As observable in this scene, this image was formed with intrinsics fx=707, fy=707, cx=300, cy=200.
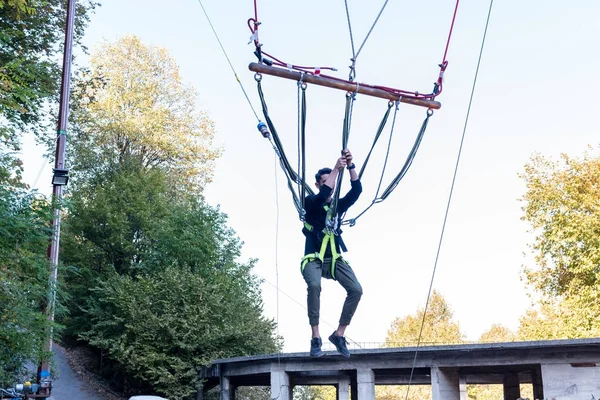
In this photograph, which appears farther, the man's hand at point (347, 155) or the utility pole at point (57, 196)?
the utility pole at point (57, 196)

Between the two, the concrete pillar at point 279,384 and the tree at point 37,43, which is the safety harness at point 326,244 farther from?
the concrete pillar at point 279,384

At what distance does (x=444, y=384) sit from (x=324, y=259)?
18028mm

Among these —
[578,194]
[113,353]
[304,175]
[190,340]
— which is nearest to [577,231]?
[578,194]

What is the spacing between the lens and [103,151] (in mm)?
38844

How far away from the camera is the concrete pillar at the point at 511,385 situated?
28641mm

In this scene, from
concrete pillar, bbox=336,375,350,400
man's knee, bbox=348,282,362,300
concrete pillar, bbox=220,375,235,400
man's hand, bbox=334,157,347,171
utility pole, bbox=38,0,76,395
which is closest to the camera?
man's hand, bbox=334,157,347,171

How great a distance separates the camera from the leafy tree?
13.6 metres

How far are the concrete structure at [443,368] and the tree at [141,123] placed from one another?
14032 millimetres

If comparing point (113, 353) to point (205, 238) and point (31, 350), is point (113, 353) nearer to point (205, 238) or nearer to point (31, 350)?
point (205, 238)

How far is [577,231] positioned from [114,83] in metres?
26.2

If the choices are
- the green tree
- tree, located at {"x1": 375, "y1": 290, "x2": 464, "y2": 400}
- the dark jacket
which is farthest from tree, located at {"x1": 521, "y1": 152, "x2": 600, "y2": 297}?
the dark jacket

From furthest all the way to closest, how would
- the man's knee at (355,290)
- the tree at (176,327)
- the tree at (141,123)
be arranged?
the tree at (141,123) → the tree at (176,327) → the man's knee at (355,290)

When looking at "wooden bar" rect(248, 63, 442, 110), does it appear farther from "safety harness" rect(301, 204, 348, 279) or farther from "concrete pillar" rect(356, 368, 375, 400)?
"concrete pillar" rect(356, 368, 375, 400)

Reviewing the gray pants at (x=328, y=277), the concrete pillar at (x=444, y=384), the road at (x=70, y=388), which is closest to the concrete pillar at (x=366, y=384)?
the concrete pillar at (x=444, y=384)
